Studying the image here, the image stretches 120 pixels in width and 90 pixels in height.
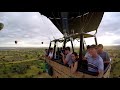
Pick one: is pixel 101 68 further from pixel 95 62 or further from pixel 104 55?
pixel 104 55

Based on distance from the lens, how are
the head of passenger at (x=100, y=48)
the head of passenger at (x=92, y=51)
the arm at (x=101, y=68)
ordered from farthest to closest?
the head of passenger at (x=100, y=48), the arm at (x=101, y=68), the head of passenger at (x=92, y=51)

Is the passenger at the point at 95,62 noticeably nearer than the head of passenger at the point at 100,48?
Yes

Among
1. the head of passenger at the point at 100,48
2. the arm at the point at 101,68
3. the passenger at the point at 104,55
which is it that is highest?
the head of passenger at the point at 100,48

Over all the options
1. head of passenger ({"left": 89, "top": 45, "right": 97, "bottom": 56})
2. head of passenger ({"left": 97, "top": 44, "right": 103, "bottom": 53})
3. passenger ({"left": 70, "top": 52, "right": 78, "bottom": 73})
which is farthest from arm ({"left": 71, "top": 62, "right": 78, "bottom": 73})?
head of passenger ({"left": 97, "top": 44, "right": 103, "bottom": 53})

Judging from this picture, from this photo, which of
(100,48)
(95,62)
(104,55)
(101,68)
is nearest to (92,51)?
(95,62)

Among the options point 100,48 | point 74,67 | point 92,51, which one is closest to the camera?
point 92,51

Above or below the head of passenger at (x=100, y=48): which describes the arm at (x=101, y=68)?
below

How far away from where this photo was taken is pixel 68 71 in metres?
4.29

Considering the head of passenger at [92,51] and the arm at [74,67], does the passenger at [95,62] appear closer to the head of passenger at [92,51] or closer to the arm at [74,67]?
the head of passenger at [92,51]

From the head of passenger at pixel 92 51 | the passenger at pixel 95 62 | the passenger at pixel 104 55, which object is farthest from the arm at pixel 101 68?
the passenger at pixel 104 55

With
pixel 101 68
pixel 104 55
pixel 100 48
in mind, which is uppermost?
pixel 100 48

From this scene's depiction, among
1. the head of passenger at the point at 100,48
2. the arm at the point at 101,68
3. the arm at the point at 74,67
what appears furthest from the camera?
the head of passenger at the point at 100,48

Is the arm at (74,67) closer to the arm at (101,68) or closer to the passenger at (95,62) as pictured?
the passenger at (95,62)

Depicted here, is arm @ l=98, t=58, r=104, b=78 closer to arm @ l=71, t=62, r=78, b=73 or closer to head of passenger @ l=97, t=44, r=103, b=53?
arm @ l=71, t=62, r=78, b=73
